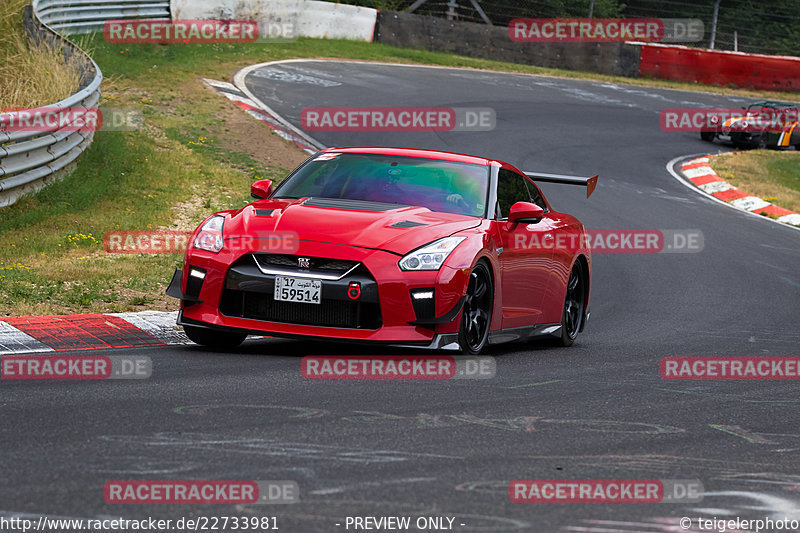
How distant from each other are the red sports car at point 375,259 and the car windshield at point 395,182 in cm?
1

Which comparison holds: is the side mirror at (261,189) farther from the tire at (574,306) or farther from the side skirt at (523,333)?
the tire at (574,306)

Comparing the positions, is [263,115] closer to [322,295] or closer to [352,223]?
[352,223]

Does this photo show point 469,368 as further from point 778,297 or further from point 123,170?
point 123,170

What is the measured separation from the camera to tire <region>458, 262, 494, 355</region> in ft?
24.3

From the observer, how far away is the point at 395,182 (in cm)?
827

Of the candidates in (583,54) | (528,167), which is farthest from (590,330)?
(583,54)

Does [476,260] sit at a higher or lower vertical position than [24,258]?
higher

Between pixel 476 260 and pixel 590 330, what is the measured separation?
3.45 m

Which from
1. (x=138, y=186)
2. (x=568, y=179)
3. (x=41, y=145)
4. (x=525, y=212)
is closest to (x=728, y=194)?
(x=138, y=186)

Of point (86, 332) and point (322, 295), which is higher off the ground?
point (322, 295)

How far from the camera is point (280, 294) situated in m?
6.96

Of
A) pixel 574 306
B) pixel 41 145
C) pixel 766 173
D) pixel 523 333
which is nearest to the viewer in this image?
pixel 523 333

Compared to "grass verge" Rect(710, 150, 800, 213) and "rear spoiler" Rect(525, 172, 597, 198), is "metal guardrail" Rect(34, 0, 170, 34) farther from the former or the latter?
"rear spoiler" Rect(525, 172, 597, 198)

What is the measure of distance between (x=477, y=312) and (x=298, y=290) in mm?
1290
